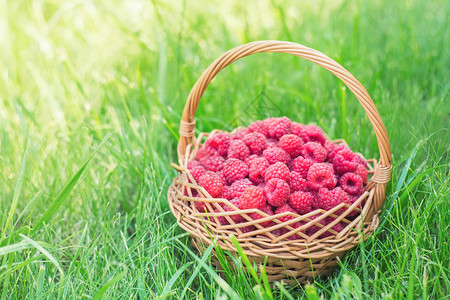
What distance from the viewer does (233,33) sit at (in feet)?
10.0

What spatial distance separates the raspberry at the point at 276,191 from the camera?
133cm

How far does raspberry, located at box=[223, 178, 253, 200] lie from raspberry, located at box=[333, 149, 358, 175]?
1.02 ft

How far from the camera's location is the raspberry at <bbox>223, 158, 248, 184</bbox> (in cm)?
147

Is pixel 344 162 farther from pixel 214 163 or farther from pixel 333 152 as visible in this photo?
pixel 214 163

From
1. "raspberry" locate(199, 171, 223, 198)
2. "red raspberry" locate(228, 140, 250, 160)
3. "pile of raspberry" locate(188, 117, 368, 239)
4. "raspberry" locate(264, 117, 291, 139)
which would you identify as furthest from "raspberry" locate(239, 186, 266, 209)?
"raspberry" locate(264, 117, 291, 139)

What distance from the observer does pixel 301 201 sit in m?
1.36

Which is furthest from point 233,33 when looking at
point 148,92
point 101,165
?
point 101,165

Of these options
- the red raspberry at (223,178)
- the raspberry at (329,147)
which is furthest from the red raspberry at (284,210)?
the raspberry at (329,147)

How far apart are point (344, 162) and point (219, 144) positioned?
0.44 meters

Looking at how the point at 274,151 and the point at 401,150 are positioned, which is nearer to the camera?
the point at 274,151

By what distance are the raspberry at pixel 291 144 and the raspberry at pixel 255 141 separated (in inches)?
2.6

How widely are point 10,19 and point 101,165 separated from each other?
1.76 metres

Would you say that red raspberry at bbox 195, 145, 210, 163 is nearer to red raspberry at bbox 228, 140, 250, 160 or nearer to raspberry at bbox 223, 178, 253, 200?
red raspberry at bbox 228, 140, 250, 160

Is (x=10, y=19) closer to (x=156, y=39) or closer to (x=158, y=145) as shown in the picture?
(x=156, y=39)
